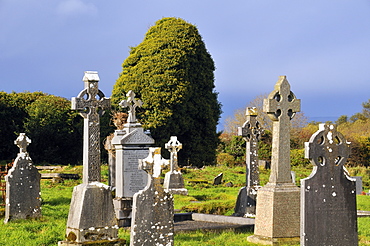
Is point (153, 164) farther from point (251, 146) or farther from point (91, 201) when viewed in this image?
point (251, 146)

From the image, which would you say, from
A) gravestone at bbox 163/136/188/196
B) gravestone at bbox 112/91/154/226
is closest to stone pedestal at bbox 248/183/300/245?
gravestone at bbox 163/136/188/196

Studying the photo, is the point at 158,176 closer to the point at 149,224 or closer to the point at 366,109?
the point at 149,224

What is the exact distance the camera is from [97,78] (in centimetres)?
1149

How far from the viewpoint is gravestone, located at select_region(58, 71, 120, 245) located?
10602 mm

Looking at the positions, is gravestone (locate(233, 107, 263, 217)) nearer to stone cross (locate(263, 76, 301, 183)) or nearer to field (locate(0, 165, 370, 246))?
field (locate(0, 165, 370, 246))

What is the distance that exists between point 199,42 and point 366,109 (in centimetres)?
4057

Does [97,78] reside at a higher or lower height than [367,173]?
higher

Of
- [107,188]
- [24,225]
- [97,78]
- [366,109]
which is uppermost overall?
[366,109]

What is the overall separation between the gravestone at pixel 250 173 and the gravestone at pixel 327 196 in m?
7.05

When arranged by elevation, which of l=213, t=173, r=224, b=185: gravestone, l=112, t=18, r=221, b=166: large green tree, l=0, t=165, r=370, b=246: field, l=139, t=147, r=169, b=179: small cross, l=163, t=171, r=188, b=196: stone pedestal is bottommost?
l=0, t=165, r=370, b=246: field

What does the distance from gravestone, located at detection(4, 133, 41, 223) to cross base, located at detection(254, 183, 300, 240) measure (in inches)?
229

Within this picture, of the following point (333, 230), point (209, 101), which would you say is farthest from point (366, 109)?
point (333, 230)

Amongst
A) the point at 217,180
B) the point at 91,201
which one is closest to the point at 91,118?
the point at 91,201

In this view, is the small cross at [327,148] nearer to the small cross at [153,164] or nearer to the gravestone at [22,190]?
the small cross at [153,164]
